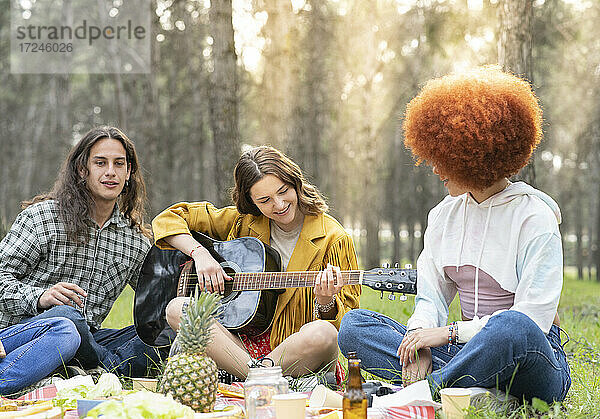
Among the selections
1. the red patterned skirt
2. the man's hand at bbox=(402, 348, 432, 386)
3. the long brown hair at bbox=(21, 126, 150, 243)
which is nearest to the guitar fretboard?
the red patterned skirt

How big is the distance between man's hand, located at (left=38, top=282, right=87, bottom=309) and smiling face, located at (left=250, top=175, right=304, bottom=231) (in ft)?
3.50

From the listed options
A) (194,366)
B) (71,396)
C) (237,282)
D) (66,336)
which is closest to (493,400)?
(194,366)

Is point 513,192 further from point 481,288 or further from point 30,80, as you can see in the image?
point 30,80

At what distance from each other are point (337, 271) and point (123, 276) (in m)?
1.44

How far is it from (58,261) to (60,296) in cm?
A: 34

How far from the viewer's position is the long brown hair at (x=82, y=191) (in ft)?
13.3

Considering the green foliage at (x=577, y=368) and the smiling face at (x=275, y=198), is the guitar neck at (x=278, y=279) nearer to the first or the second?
the smiling face at (x=275, y=198)

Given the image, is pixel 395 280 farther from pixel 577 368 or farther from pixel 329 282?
pixel 577 368

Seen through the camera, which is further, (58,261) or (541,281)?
(58,261)

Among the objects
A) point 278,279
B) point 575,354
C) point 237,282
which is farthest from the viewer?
point 575,354

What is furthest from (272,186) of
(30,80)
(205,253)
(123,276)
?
(30,80)

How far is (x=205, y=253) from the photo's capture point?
156 inches

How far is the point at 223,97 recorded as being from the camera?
7.57m

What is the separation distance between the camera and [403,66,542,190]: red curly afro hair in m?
2.99
